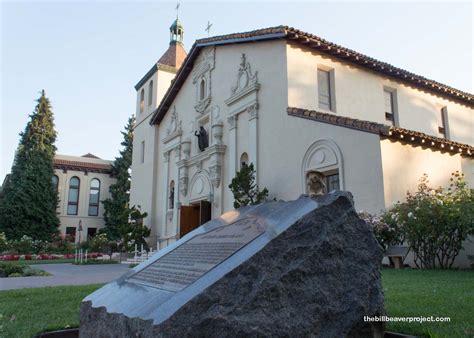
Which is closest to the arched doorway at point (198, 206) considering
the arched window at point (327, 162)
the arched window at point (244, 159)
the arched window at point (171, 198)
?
the arched window at point (244, 159)

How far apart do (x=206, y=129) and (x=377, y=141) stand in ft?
36.5

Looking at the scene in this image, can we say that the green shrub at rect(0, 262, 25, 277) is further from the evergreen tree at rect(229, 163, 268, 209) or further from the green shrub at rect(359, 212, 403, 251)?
the green shrub at rect(359, 212, 403, 251)

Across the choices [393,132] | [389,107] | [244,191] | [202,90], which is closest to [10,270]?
[244,191]

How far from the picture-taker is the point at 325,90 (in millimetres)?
16328

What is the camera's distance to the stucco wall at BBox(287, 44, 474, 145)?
614 inches

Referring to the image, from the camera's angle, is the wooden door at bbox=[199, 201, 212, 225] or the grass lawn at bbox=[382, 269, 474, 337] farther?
the wooden door at bbox=[199, 201, 212, 225]

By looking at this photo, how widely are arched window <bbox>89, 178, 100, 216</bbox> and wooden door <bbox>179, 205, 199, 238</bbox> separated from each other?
88.6 feet

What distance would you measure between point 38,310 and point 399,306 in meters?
5.00

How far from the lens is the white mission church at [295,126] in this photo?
39.9ft

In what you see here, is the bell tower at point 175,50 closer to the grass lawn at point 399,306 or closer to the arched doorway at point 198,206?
the arched doorway at point 198,206

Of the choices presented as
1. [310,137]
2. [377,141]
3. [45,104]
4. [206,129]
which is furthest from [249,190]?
[45,104]

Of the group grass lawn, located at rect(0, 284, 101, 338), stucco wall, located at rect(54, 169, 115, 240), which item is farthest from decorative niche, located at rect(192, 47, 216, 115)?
stucco wall, located at rect(54, 169, 115, 240)

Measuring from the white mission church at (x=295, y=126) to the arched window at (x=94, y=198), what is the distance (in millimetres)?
21114

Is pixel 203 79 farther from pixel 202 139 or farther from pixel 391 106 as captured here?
pixel 391 106
